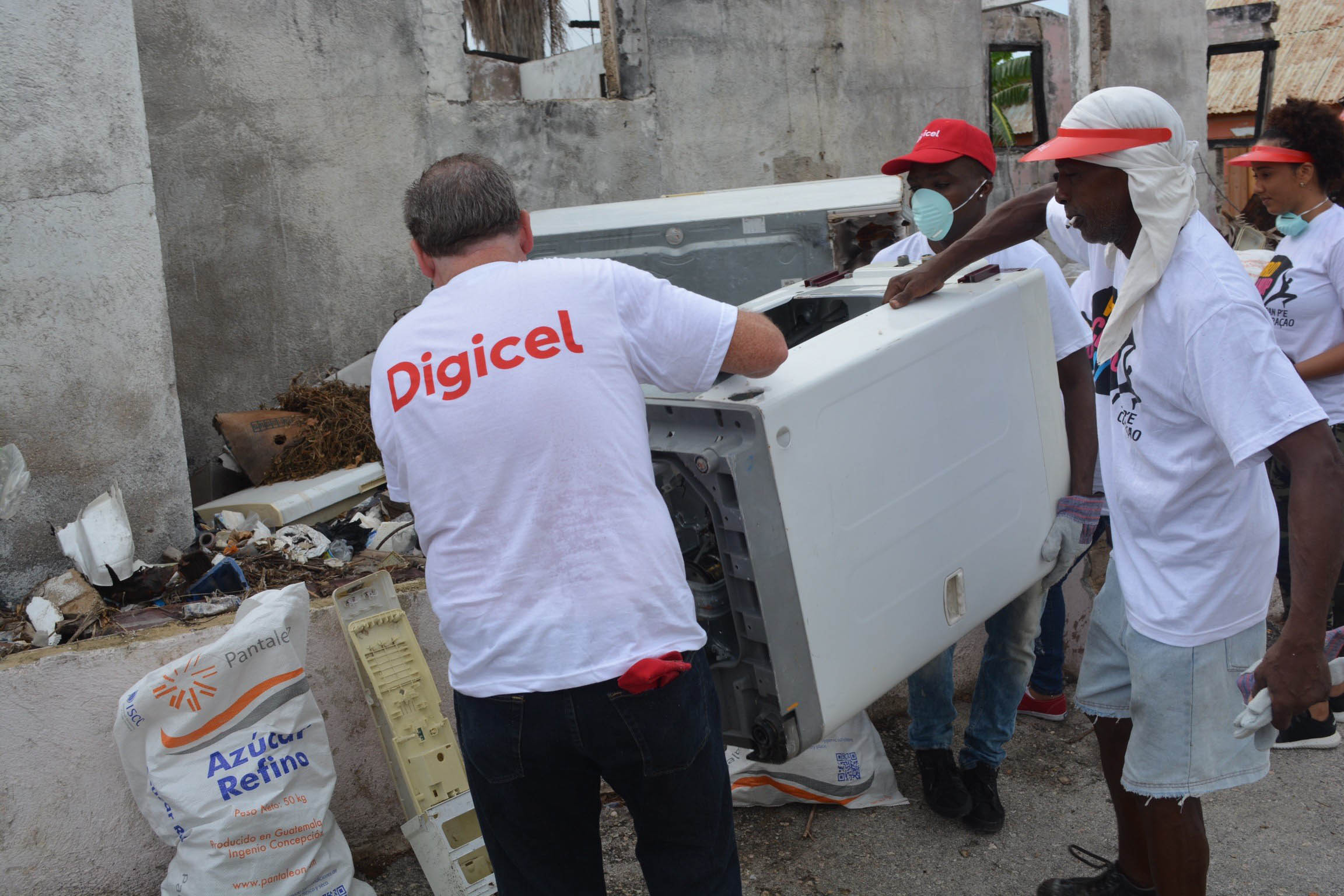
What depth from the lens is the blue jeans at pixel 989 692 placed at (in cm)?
276

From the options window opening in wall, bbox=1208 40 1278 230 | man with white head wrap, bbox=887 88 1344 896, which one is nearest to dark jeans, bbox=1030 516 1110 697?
man with white head wrap, bbox=887 88 1344 896

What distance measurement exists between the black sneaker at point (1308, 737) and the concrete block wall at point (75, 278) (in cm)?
363

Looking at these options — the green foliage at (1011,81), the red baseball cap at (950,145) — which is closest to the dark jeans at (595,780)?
A: the red baseball cap at (950,145)

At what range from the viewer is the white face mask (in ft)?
9.78

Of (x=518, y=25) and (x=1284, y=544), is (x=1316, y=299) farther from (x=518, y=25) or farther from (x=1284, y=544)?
(x=518, y=25)

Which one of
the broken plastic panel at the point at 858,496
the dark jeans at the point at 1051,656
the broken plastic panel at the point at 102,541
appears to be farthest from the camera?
the dark jeans at the point at 1051,656

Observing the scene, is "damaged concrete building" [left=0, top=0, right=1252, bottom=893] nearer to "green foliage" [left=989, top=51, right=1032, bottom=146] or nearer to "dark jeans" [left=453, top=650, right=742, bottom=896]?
"dark jeans" [left=453, top=650, right=742, bottom=896]

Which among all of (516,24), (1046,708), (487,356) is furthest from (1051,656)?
(516,24)

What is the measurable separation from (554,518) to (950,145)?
1.91 meters

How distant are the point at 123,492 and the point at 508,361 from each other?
2.08 meters

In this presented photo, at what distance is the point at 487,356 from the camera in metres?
1.65

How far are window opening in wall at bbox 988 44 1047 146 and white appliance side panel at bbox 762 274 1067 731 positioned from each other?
28.3ft

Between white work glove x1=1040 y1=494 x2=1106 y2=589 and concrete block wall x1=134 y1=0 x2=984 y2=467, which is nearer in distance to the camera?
white work glove x1=1040 y1=494 x2=1106 y2=589

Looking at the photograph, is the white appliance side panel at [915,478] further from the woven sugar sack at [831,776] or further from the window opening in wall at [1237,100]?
the window opening in wall at [1237,100]
